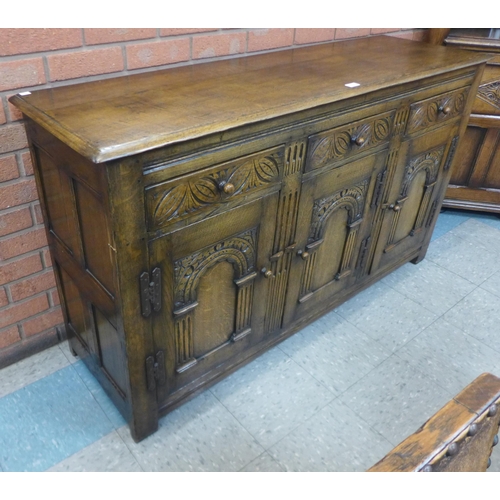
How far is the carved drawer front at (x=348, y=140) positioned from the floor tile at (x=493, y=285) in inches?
44.3

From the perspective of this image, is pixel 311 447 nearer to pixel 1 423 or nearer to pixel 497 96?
pixel 1 423

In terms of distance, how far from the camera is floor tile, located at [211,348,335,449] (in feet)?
5.65

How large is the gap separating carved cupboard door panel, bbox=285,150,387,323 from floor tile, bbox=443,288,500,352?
1.77 feet

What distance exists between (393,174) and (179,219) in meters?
1.06

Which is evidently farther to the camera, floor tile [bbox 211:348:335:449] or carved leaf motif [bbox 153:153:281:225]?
floor tile [bbox 211:348:335:449]

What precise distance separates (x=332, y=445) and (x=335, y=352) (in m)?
0.45

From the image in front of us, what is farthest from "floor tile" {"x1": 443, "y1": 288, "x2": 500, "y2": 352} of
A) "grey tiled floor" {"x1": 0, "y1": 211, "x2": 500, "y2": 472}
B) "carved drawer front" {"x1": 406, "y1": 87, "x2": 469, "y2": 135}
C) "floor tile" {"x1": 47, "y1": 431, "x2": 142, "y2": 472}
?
"floor tile" {"x1": 47, "y1": 431, "x2": 142, "y2": 472}

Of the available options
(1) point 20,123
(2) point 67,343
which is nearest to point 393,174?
(1) point 20,123

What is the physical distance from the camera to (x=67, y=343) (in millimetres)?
1987

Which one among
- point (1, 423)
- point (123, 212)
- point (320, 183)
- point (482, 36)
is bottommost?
point (1, 423)

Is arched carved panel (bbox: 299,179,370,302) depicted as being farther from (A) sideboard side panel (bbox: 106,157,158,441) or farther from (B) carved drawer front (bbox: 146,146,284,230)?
(A) sideboard side panel (bbox: 106,157,158,441)

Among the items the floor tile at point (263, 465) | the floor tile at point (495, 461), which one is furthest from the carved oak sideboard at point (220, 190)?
the floor tile at point (495, 461)

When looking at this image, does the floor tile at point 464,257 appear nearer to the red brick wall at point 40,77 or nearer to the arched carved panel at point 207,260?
the red brick wall at point 40,77

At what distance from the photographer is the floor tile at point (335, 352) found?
193cm
